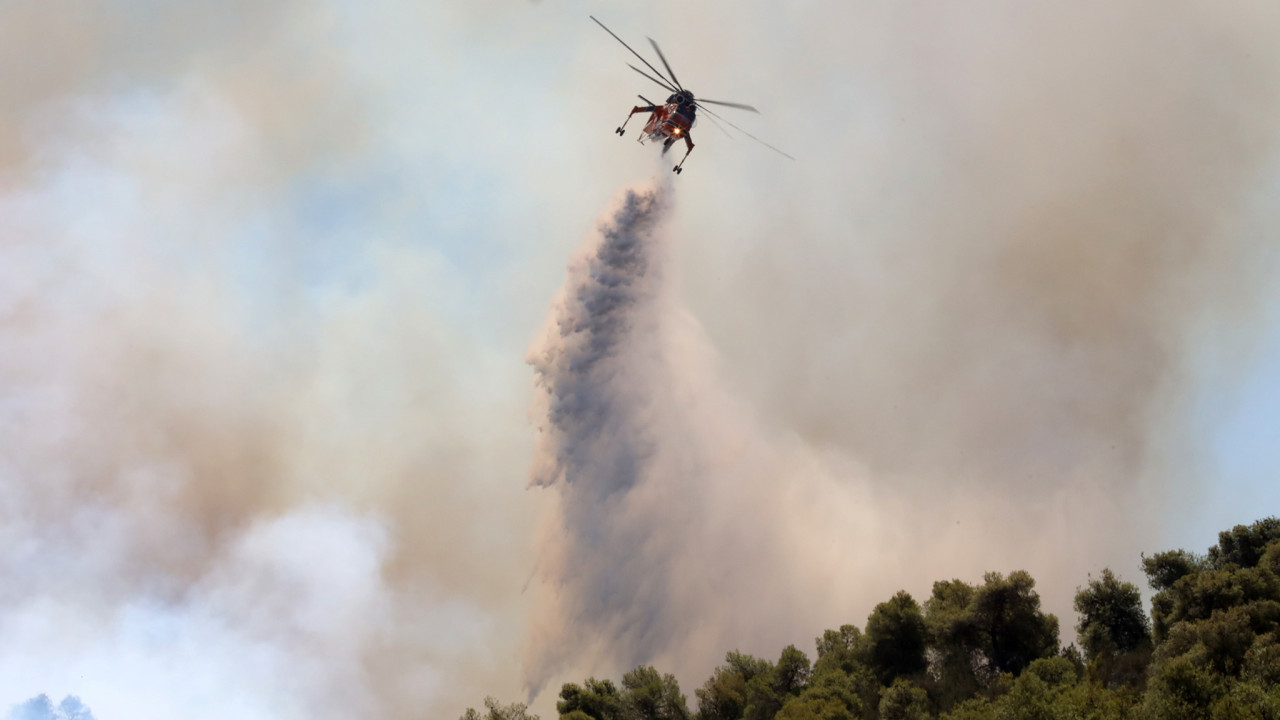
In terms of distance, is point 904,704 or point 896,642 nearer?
point 904,704

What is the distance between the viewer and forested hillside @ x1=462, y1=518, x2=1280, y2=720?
65.6 meters

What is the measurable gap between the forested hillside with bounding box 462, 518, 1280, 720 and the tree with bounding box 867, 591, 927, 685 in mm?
118

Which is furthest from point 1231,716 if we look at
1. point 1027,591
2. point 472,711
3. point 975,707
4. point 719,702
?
point 472,711

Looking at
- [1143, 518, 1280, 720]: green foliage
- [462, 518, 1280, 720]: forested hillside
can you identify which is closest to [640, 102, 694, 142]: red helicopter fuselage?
[462, 518, 1280, 720]: forested hillside

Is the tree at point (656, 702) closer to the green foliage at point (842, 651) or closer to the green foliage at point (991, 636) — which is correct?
the green foliage at point (842, 651)

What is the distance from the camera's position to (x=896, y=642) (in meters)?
96.2

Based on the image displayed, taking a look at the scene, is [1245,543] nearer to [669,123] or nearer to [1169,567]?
[1169,567]

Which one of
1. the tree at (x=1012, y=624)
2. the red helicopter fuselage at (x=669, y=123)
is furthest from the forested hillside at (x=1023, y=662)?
the red helicopter fuselage at (x=669, y=123)

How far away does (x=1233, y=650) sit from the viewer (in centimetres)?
6856

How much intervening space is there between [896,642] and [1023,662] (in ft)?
44.7

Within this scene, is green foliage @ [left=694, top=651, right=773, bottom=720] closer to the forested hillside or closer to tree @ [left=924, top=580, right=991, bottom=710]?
the forested hillside

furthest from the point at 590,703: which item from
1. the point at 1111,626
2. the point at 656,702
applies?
the point at 1111,626

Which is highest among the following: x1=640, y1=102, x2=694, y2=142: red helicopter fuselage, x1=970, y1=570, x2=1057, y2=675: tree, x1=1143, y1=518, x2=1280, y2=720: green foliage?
x1=640, y1=102, x2=694, y2=142: red helicopter fuselage

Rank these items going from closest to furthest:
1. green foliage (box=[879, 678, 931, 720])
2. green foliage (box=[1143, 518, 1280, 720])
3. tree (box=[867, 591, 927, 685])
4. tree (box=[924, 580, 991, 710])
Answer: green foliage (box=[1143, 518, 1280, 720])
green foliage (box=[879, 678, 931, 720])
tree (box=[924, 580, 991, 710])
tree (box=[867, 591, 927, 685])
